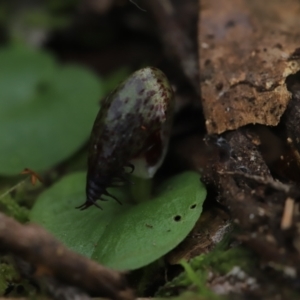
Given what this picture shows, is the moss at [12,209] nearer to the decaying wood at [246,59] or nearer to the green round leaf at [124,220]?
the green round leaf at [124,220]

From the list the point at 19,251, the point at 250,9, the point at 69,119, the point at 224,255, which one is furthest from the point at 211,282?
the point at 250,9

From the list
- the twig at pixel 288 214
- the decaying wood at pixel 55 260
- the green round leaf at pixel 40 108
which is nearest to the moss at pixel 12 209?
the green round leaf at pixel 40 108

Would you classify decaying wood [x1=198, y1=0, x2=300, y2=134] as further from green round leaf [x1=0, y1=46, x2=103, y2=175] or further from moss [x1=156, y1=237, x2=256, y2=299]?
green round leaf [x1=0, y1=46, x2=103, y2=175]

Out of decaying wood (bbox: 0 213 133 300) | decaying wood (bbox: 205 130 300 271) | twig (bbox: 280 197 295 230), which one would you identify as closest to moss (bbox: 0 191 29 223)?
decaying wood (bbox: 0 213 133 300)

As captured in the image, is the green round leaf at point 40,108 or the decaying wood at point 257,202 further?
the green round leaf at point 40,108

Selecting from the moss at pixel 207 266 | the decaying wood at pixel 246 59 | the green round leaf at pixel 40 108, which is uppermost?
the decaying wood at pixel 246 59

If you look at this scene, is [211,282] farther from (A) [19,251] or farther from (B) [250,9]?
(B) [250,9]
